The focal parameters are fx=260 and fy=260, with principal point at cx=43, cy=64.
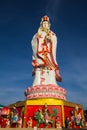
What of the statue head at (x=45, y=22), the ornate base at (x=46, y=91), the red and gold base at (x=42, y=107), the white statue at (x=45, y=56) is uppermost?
the statue head at (x=45, y=22)

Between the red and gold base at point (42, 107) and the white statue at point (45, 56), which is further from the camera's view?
the white statue at point (45, 56)

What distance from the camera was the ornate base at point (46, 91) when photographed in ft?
73.9

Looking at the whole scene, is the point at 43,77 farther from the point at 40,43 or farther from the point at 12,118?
the point at 12,118

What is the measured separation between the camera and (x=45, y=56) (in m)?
24.5

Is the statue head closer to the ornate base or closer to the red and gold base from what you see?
the ornate base

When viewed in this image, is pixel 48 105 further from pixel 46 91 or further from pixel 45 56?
pixel 45 56

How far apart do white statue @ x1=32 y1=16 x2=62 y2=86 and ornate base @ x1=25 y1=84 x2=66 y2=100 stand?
2.89 ft

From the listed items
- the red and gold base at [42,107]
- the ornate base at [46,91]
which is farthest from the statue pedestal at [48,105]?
the ornate base at [46,91]

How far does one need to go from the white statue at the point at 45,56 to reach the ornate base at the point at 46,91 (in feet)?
2.89

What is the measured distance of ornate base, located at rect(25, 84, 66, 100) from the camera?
22.5 metres

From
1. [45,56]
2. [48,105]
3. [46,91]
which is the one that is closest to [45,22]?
[45,56]

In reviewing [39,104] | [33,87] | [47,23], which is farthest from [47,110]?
[47,23]

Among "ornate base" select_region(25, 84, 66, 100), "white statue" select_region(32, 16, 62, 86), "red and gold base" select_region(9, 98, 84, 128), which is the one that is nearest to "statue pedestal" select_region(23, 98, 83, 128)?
"red and gold base" select_region(9, 98, 84, 128)

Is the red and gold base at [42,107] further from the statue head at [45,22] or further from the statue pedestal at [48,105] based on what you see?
the statue head at [45,22]
